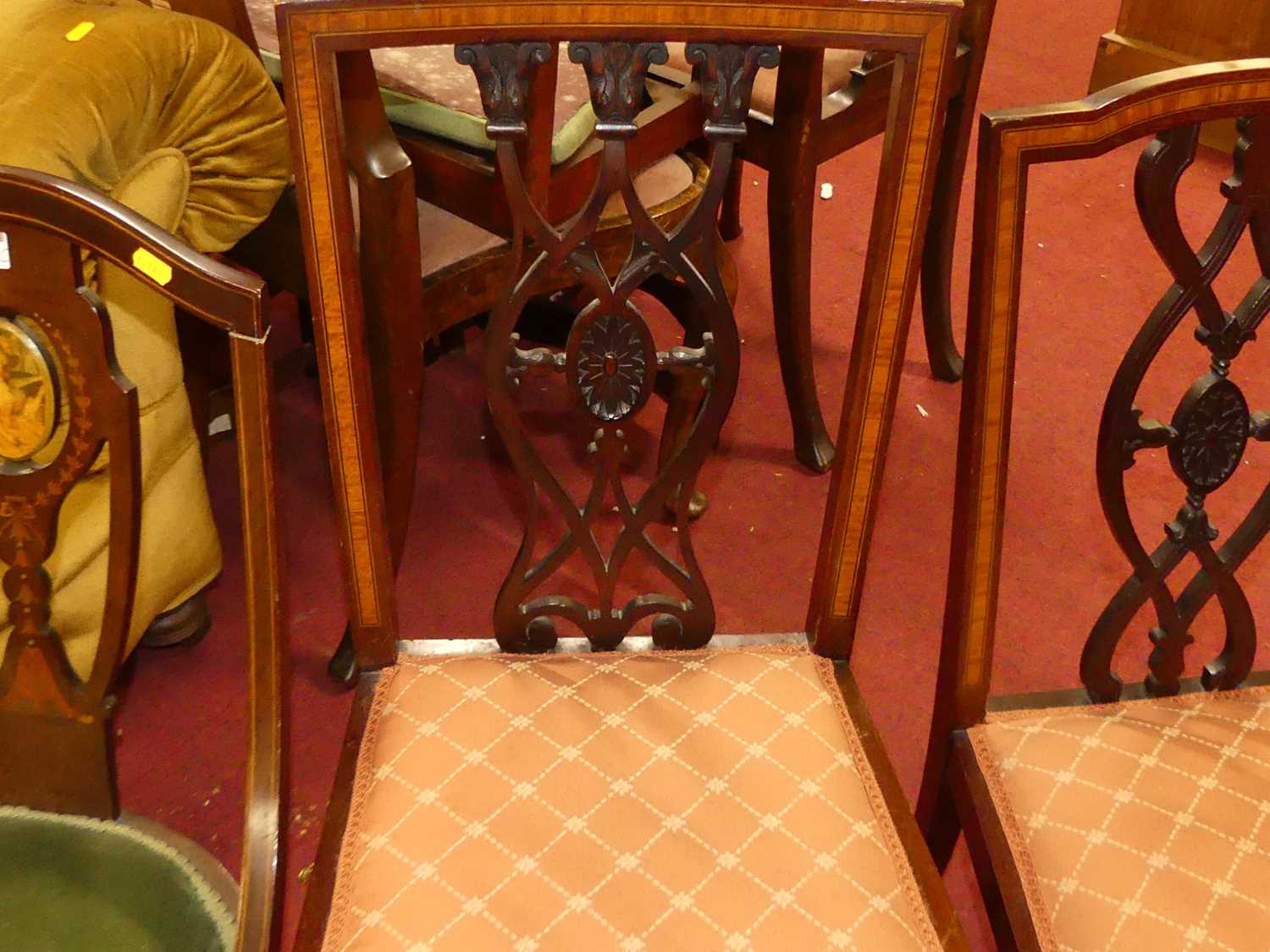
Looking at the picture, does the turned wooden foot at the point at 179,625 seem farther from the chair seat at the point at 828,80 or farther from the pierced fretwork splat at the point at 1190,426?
the pierced fretwork splat at the point at 1190,426

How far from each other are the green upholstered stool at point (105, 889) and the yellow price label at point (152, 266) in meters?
0.41

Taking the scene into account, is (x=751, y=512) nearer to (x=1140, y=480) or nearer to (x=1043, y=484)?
(x=1043, y=484)

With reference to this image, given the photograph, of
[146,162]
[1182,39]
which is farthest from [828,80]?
[1182,39]

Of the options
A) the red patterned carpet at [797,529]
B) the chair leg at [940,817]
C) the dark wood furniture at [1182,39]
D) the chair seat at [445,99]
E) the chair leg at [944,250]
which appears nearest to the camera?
the chair leg at [940,817]

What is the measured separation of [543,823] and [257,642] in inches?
9.3

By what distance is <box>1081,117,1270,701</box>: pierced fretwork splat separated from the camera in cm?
83

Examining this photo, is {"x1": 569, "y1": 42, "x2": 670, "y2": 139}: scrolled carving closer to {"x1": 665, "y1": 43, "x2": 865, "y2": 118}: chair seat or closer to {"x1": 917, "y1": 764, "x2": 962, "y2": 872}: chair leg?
{"x1": 917, "y1": 764, "x2": 962, "y2": 872}: chair leg

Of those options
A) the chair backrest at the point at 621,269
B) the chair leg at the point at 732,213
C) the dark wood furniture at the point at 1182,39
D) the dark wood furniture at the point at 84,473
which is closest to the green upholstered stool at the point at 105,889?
the dark wood furniture at the point at 84,473

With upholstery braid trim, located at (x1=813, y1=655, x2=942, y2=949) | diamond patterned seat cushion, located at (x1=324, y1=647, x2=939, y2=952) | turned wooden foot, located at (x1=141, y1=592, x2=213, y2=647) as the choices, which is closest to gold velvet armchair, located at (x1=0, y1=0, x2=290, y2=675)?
turned wooden foot, located at (x1=141, y1=592, x2=213, y2=647)

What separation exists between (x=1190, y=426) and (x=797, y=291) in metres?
0.89

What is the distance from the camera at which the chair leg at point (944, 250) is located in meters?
1.88

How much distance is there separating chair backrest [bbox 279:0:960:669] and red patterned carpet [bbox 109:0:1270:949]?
0.51 m

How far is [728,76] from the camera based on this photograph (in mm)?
822

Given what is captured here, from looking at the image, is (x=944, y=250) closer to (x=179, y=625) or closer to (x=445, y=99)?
(x=445, y=99)
